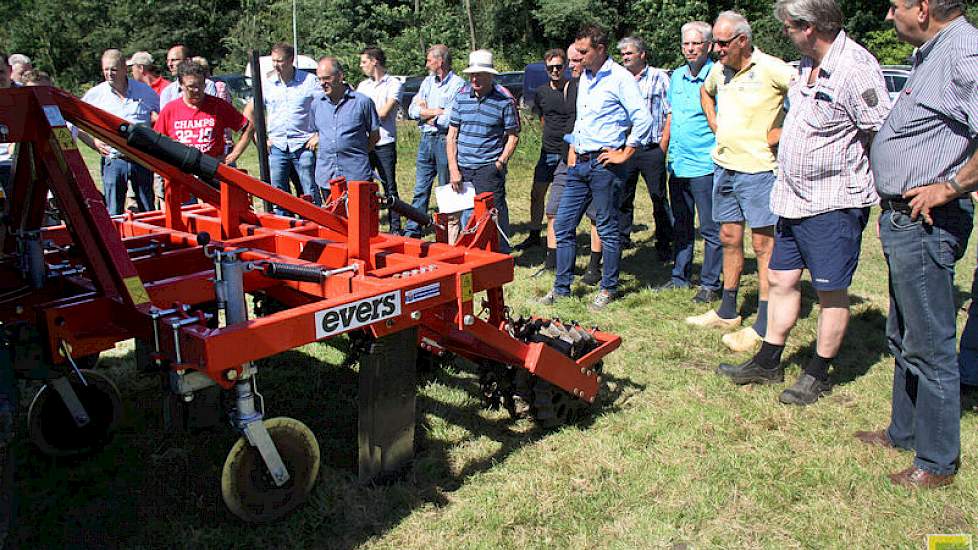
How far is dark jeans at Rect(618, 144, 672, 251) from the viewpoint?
7645 millimetres

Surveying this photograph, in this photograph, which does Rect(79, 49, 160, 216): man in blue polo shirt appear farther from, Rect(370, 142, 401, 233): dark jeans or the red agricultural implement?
the red agricultural implement

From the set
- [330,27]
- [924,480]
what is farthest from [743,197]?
[330,27]

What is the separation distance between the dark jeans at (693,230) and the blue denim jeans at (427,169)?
8.32 feet

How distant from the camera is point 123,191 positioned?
794 cm

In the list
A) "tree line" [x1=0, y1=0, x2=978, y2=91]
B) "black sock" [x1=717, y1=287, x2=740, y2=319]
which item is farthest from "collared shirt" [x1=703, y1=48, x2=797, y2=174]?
"tree line" [x1=0, y1=0, x2=978, y2=91]

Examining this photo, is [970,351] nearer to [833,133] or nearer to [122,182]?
[833,133]

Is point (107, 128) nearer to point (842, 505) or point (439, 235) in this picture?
point (439, 235)

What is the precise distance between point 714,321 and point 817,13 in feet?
8.79

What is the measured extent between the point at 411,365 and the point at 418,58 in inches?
1395

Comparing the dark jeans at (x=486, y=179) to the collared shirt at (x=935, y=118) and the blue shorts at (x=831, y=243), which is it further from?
the collared shirt at (x=935, y=118)

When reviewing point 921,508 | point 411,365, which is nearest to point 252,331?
point 411,365

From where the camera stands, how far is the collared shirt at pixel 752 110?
5340 mm

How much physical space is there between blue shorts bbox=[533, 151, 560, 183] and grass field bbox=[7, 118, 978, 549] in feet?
12.3

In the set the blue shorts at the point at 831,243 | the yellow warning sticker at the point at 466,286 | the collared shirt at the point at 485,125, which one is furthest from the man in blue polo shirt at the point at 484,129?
the yellow warning sticker at the point at 466,286
